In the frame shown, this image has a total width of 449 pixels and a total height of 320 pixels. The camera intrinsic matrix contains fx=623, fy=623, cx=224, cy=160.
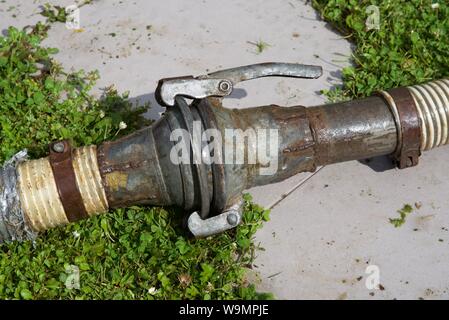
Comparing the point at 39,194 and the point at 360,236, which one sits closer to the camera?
the point at 39,194

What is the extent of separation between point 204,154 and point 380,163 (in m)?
1.13

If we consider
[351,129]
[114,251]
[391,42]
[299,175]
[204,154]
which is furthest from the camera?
[391,42]

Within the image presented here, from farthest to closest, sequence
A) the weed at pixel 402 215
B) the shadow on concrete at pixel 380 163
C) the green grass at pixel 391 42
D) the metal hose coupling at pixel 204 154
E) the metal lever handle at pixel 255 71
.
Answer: the green grass at pixel 391 42
the shadow on concrete at pixel 380 163
the weed at pixel 402 215
the metal lever handle at pixel 255 71
the metal hose coupling at pixel 204 154

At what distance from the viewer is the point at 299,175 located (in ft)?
10.9

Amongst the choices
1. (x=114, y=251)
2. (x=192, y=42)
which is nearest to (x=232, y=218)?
(x=114, y=251)

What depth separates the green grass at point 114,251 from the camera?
299 centimetres

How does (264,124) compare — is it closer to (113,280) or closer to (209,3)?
(113,280)

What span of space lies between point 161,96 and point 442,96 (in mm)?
1376

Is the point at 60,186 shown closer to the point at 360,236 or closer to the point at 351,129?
the point at 351,129

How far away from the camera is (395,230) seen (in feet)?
10.3

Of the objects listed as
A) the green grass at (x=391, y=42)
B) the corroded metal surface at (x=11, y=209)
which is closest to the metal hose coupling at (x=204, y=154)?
the corroded metal surface at (x=11, y=209)

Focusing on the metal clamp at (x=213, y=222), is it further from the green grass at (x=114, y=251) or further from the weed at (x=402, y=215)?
the weed at (x=402, y=215)

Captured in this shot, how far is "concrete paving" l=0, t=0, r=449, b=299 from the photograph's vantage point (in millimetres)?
3021

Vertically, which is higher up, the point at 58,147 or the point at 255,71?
the point at 255,71
